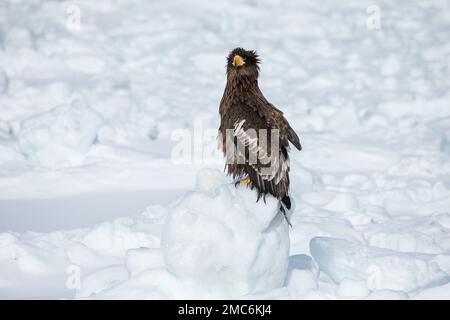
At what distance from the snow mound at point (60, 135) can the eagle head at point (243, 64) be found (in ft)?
22.0

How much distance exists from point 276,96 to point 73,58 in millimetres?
4833

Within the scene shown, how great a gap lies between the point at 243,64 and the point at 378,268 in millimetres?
2333

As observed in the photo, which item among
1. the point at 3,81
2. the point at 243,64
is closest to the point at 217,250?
the point at 243,64

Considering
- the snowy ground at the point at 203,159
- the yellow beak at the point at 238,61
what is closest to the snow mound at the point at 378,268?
the snowy ground at the point at 203,159

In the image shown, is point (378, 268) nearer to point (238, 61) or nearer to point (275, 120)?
point (275, 120)

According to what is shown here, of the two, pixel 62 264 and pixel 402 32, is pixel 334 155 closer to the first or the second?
pixel 62 264

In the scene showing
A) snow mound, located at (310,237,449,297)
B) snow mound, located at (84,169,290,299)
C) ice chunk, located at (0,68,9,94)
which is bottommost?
snow mound, located at (310,237,449,297)

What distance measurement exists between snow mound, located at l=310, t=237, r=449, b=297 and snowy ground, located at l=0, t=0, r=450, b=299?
2 centimetres

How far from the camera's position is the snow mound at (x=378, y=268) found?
6.35 m

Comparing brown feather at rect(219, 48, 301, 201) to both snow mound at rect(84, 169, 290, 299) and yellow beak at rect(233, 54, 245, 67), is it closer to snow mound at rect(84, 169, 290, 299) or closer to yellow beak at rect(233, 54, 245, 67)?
yellow beak at rect(233, 54, 245, 67)

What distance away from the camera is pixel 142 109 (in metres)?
13.9

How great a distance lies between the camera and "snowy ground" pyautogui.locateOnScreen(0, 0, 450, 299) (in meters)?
5.41

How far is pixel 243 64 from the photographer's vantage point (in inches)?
211

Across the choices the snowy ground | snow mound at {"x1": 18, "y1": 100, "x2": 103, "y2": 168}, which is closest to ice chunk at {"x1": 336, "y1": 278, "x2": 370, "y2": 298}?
the snowy ground
